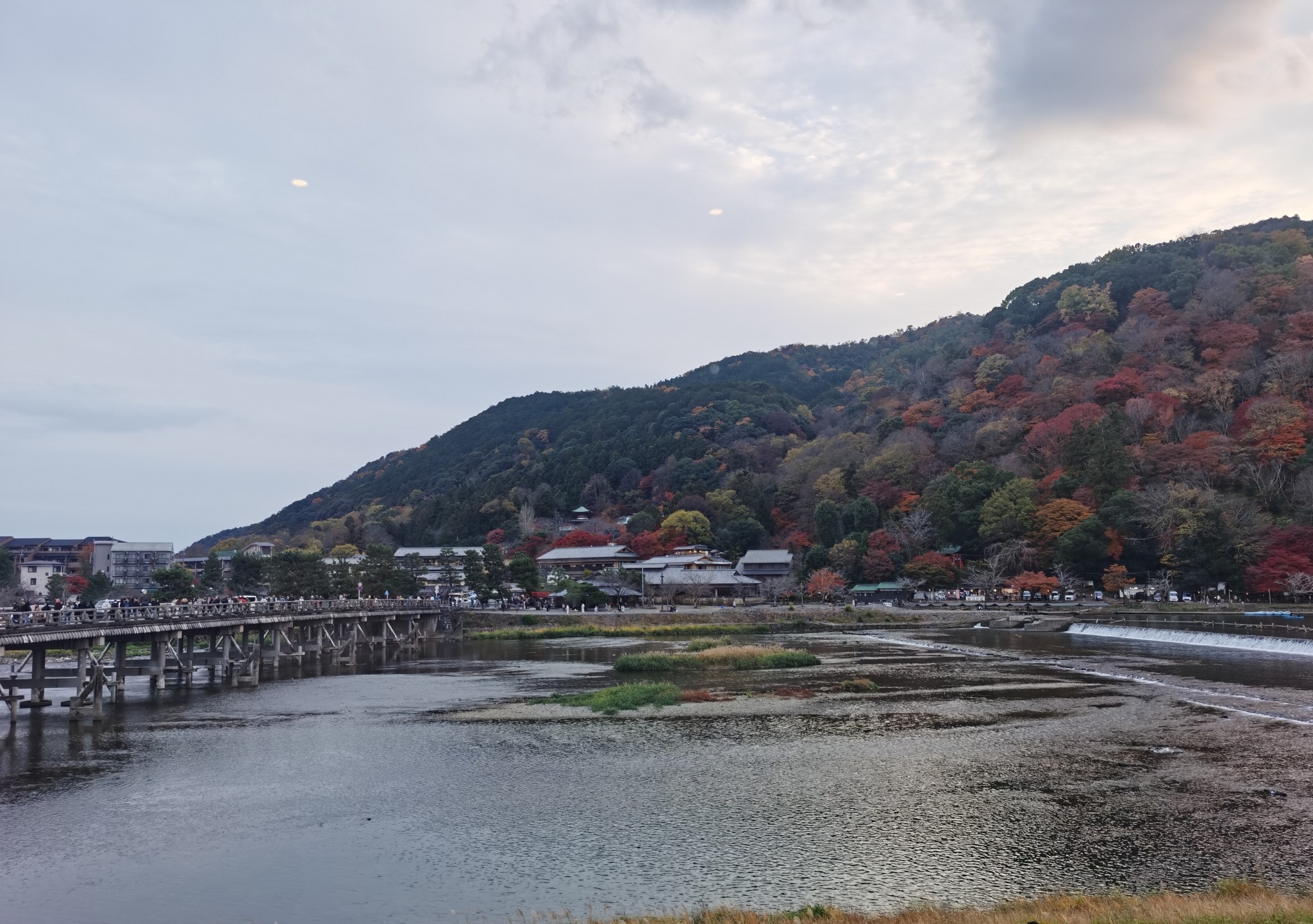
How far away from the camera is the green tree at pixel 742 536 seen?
290 feet

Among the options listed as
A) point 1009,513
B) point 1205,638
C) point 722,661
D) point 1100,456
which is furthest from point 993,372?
point 722,661

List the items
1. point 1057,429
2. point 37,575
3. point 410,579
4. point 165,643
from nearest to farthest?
point 165,643 → point 410,579 → point 1057,429 → point 37,575

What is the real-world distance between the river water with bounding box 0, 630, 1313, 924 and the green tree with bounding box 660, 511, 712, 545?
202 feet

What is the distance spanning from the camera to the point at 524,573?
240ft

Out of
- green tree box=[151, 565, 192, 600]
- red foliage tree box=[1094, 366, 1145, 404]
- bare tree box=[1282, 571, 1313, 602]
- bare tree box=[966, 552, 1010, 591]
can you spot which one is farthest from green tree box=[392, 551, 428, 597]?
red foliage tree box=[1094, 366, 1145, 404]

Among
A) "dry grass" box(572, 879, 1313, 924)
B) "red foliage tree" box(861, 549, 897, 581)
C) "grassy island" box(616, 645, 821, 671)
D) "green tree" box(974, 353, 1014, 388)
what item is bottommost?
"grassy island" box(616, 645, 821, 671)

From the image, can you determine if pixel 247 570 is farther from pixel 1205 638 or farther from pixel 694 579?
pixel 1205 638

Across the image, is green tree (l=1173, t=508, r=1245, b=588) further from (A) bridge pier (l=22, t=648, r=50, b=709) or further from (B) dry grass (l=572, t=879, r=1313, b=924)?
(A) bridge pier (l=22, t=648, r=50, b=709)

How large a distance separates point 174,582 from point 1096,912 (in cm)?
6001

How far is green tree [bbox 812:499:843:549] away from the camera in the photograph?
262 feet

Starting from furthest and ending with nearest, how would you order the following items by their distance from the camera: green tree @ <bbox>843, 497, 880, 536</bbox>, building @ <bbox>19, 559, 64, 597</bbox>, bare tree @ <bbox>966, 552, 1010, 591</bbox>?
building @ <bbox>19, 559, 64, 597</bbox>
green tree @ <bbox>843, 497, 880, 536</bbox>
bare tree @ <bbox>966, 552, 1010, 591</bbox>

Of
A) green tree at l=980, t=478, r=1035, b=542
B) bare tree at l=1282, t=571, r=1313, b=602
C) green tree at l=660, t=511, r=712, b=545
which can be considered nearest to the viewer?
bare tree at l=1282, t=571, r=1313, b=602

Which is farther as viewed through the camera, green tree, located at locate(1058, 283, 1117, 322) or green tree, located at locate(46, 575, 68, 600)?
green tree, located at locate(1058, 283, 1117, 322)

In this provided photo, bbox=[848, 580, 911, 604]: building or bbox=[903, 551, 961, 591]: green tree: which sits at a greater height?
bbox=[903, 551, 961, 591]: green tree
